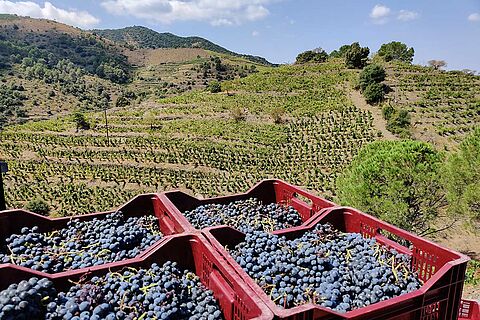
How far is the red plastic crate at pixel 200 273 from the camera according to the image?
67.8 inches

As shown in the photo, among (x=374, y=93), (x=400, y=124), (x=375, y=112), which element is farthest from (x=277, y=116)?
(x=400, y=124)

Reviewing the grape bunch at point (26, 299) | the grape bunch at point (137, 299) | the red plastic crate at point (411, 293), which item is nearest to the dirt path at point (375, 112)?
the red plastic crate at point (411, 293)

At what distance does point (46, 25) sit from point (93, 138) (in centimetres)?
9226

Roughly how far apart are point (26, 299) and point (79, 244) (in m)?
0.82

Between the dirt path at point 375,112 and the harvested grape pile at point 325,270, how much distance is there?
67.2 feet

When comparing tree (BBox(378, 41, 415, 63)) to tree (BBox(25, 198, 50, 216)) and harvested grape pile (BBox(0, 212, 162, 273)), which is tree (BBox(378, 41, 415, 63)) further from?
harvested grape pile (BBox(0, 212, 162, 273))

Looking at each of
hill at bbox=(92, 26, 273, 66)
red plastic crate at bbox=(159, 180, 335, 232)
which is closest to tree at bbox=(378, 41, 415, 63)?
red plastic crate at bbox=(159, 180, 335, 232)

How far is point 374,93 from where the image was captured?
27.8 meters

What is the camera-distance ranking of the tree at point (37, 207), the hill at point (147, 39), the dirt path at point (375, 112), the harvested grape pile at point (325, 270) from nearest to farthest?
the harvested grape pile at point (325, 270) → the tree at point (37, 207) → the dirt path at point (375, 112) → the hill at point (147, 39)

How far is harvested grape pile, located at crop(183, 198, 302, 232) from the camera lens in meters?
2.94

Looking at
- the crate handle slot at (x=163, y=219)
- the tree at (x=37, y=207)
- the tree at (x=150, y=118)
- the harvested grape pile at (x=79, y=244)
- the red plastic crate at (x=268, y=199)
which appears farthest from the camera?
the tree at (x=150, y=118)

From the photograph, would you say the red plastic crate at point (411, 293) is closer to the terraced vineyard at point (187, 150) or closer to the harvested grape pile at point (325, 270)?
the harvested grape pile at point (325, 270)

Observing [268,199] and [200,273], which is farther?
[268,199]

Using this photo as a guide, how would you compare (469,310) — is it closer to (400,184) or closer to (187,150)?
(400,184)
